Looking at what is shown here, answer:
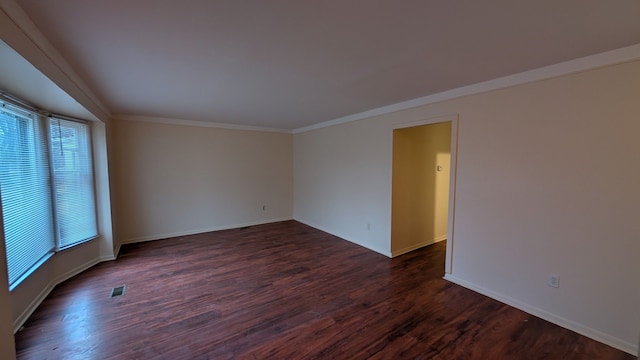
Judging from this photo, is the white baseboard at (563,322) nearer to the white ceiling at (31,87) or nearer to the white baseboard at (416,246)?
the white baseboard at (416,246)

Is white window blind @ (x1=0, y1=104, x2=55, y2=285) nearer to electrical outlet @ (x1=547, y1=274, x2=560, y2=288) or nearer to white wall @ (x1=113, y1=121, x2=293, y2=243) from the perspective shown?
white wall @ (x1=113, y1=121, x2=293, y2=243)

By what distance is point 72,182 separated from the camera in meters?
3.35

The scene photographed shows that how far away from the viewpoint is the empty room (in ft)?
5.30

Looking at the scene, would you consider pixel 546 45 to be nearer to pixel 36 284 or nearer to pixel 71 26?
pixel 71 26

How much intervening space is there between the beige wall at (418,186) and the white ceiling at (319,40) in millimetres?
1208

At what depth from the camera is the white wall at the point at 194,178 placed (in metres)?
4.61

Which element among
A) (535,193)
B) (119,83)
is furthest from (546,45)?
(119,83)

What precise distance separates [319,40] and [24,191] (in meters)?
3.34

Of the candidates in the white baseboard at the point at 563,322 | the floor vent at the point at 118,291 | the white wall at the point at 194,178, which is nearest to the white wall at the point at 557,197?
the white baseboard at the point at 563,322

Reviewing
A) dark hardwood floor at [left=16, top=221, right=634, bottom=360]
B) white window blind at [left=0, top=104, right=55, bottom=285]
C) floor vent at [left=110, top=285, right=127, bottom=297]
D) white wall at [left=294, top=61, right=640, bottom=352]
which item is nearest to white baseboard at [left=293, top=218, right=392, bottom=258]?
dark hardwood floor at [left=16, top=221, right=634, bottom=360]

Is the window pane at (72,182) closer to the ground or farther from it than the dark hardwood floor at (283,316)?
farther from it

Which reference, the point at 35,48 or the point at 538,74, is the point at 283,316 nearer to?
the point at 35,48

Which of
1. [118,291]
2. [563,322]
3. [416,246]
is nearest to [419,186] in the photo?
[416,246]

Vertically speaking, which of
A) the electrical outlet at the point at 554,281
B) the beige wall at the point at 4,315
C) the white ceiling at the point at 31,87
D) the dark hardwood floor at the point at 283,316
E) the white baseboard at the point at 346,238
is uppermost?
the white ceiling at the point at 31,87
